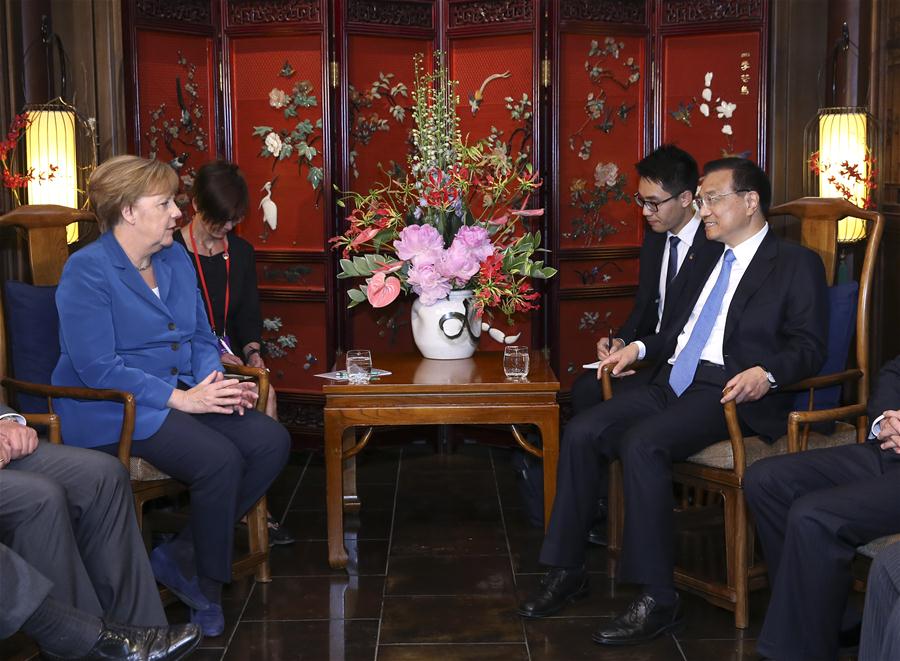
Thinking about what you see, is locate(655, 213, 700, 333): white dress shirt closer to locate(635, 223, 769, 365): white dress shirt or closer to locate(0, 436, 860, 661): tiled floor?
locate(635, 223, 769, 365): white dress shirt

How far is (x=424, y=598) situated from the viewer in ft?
12.0

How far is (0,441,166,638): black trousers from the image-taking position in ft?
9.37

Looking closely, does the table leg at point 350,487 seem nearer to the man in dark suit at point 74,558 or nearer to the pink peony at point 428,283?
the pink peony at point 428,283

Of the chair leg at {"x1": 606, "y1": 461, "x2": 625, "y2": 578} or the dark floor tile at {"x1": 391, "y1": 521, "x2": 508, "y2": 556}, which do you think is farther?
the dark floor tile at {"x1": 391, "y1": 521, "x2": 508, "y2": 556}

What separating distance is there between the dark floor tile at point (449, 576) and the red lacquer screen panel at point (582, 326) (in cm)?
162

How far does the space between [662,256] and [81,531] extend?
2.26 m

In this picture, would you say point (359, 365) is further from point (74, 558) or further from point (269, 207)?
point (269, 207)

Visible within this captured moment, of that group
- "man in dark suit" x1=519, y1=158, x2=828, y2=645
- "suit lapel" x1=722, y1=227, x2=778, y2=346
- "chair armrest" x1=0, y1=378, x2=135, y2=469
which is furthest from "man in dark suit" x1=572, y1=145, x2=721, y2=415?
"chair armrest" x1=0, y1=378, x2=135, y2=469

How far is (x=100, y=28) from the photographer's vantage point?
17.1ft

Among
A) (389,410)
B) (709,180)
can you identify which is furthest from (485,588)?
(709,180)

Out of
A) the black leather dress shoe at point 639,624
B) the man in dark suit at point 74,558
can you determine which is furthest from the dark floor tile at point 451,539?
the man in dark suit at point 74,558

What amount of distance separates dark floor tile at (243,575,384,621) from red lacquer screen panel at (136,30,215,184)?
7.44ft

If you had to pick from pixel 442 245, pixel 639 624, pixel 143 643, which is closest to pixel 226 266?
pixel 442 245

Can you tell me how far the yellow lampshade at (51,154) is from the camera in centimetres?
461
